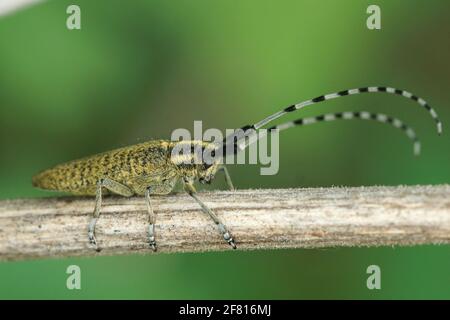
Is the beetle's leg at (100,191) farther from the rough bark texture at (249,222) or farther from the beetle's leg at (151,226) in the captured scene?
the beetle's leg at (151,226)

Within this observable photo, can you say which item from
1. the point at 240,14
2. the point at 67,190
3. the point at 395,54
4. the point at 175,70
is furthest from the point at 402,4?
the point at 67,190

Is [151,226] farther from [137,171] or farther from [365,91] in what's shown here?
[365,91]

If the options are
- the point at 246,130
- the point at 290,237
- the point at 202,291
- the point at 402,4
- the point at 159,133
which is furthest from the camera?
the point at 159,133

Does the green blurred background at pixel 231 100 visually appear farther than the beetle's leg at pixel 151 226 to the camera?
Yes

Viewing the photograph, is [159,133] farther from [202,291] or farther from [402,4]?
[402,4]

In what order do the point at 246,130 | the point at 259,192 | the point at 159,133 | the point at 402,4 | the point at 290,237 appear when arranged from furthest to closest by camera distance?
1. the point at 159,133
2. the point at 402,4
3. the point at 246,130
4. the point at 259,192
5. the point at 290,237

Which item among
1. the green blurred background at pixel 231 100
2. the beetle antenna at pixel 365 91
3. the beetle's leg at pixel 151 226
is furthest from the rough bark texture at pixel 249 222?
the green blurred background at pixel 231 100

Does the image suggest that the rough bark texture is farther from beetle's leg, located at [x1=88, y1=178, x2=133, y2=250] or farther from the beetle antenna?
the beetle antenna
